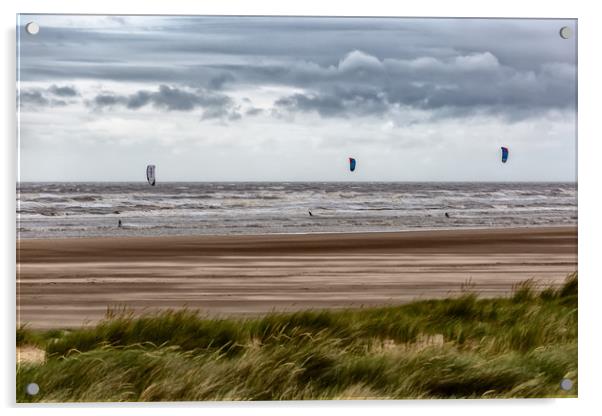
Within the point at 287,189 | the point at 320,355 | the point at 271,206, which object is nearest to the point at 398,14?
the point at 287,189

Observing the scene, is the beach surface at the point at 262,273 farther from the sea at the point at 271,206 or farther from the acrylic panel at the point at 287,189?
the sea at the point at 271,206

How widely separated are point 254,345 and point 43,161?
1.72 m

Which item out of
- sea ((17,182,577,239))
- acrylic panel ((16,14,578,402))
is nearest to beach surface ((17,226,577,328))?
acrylic panel ((16,14,578,402))

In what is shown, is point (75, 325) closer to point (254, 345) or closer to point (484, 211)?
point (254, 345)

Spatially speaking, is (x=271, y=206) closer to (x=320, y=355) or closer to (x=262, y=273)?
(x=262, y=273)

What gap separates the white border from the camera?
7039 mm

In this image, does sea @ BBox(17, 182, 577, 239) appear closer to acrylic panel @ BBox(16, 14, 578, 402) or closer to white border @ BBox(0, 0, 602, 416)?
acrylic panel @ BBox(16, 14, 578, 402)

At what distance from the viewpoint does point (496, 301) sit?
7.47m

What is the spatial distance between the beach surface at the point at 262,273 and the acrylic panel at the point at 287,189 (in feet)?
0.05

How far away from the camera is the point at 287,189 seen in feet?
24.7

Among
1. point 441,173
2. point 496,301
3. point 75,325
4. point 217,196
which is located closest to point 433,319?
point 496,301

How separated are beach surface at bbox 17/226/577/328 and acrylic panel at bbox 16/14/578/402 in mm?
16

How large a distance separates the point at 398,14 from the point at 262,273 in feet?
6.08

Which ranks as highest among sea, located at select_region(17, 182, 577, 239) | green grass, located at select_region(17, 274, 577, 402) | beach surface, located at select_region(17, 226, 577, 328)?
sea, located at select_region(17, 182, 577, 239)
